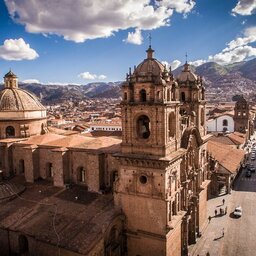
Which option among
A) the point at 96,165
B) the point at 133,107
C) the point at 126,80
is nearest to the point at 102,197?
the point at 96,165

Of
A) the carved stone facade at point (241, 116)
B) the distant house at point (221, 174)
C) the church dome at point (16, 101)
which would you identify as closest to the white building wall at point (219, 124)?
the carved stone facade at point (241, 116)

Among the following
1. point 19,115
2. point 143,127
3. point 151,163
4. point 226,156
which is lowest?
point 226,156

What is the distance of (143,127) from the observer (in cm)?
2508

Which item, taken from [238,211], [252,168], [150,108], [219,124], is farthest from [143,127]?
[219,124]

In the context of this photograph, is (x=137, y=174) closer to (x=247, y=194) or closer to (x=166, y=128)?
(x=166, y=128)

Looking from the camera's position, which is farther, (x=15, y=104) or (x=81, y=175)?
(x=15, y=104)

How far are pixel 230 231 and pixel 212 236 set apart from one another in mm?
2148

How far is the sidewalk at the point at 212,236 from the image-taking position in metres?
28.0

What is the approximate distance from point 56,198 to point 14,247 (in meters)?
5.05

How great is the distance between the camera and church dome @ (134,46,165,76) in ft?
74.5

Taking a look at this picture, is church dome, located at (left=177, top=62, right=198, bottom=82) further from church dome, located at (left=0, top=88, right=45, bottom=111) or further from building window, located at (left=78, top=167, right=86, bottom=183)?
church dome, located at (left=0, top=88, right=45, bottom=111)

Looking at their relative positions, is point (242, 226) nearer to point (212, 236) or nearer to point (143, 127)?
point (212, 236)

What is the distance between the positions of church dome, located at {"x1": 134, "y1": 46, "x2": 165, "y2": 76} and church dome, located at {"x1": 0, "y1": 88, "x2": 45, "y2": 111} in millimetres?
16717

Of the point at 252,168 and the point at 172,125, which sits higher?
the point at 172,125
